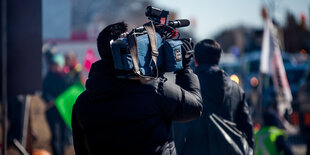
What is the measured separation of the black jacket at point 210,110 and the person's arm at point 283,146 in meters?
2.37

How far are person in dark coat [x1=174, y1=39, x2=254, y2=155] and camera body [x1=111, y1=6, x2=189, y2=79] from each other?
40.3 inches

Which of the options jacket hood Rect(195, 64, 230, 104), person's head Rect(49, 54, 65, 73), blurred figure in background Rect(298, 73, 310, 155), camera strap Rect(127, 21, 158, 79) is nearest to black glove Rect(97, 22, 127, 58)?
camera strap Rect(127, 21, 158, 79)

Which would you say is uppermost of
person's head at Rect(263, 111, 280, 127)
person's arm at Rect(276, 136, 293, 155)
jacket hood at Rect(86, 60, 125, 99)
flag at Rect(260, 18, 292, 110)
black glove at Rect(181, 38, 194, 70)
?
black glove at Rect(181, 38, 194, 70)

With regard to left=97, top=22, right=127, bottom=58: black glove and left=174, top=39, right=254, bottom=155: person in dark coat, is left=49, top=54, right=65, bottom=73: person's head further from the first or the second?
left=97, top=22, right=127, bottom=58: black glove

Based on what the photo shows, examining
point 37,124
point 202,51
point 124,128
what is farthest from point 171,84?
point 37,124

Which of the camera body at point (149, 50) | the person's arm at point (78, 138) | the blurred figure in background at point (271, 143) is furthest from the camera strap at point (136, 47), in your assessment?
the blurred figure in background at point (271, 143)

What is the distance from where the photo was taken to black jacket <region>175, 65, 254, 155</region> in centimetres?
370

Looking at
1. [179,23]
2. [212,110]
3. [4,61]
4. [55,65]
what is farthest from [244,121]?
[55,65]

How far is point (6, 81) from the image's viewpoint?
4566mm

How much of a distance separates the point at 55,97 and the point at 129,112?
20.7 feet

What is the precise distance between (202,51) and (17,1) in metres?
2.07

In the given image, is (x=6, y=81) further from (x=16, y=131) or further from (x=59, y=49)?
(x=59, y=49)

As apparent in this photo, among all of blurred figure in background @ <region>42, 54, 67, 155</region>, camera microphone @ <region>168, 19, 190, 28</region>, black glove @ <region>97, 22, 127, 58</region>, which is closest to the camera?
black glove @ <region>97, 22, 127, 58</region>

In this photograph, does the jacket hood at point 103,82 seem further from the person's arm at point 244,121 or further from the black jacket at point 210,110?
the person's arm at point 244,121
